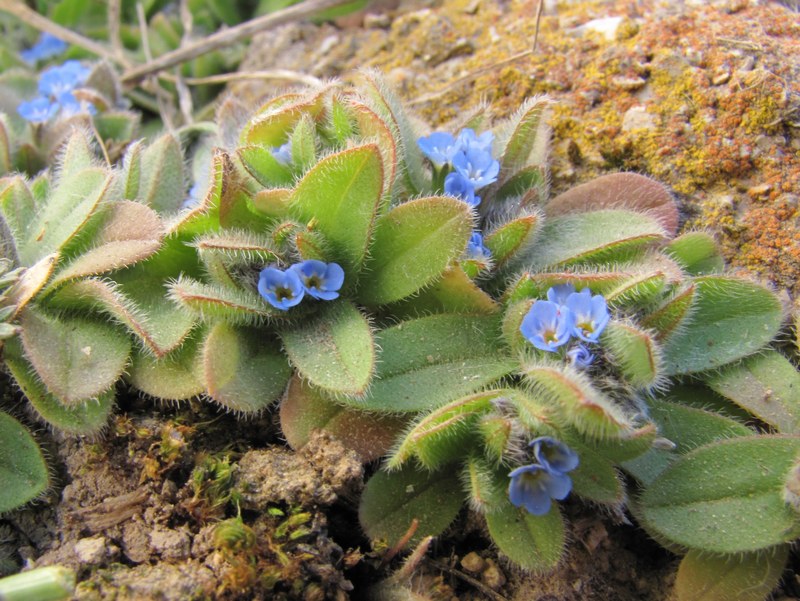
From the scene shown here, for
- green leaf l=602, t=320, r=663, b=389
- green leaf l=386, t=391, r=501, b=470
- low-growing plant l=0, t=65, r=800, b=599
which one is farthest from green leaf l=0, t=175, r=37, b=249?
green leaf l=602, t=320, r=663, b=389

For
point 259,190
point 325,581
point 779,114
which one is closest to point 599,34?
point 779,114

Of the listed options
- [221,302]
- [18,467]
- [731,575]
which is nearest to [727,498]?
[731,575]

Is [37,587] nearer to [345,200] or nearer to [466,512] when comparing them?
[466,512]

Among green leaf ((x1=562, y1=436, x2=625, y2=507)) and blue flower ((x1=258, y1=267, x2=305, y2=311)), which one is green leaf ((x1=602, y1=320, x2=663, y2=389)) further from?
blue flower ((x1=258, y1=267, x2=305, y2=311))

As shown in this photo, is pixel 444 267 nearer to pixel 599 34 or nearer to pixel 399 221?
pixel 399 221

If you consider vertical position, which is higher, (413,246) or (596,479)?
(413,246)

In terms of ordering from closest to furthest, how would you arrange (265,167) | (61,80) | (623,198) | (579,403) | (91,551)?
(579,403), (91,551), (265,167), (623,198), (61,80)
